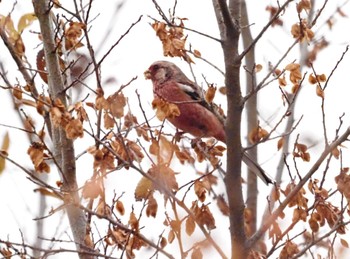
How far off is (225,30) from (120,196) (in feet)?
3.22

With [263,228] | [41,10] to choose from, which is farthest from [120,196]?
[41,10]

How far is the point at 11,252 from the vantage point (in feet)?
13.4

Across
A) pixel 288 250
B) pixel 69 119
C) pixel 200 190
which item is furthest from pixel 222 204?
pixel 69 119

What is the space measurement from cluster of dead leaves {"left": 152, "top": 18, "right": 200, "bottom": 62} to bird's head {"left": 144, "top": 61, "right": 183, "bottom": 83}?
7.45ft

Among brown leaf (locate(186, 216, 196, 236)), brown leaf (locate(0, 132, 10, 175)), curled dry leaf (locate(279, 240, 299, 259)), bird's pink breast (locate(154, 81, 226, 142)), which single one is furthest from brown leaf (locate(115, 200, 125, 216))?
bird's pink breast (locate(154, 81, 226, 142))

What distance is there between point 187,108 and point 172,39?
1870 millimetres

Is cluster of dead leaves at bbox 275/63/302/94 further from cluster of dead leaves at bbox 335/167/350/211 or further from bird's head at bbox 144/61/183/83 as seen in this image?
bird's head at bbox 144/61/183/83

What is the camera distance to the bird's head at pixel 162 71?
252 inches

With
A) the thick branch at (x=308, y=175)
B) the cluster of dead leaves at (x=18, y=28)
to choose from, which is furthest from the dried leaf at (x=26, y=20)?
the thick branch at (x=308, y=175)

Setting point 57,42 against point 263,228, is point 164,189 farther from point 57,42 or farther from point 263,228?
point 57,42

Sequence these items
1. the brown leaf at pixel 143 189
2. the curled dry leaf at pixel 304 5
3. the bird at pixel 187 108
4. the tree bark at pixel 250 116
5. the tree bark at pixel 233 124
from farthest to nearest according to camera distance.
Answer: the tree bark at pixel 250 116, the bird at pixel 187 108, the curled dry leaf at pixel 304 5, the brown leaf at pixel 143 189, the tree bark at pixel 233 124

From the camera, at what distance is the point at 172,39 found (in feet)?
13.2

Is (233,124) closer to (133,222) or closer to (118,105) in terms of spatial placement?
(118,105)

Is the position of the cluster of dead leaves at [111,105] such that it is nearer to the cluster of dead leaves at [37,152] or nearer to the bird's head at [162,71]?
the cluster of dead leaves at [37,152]
